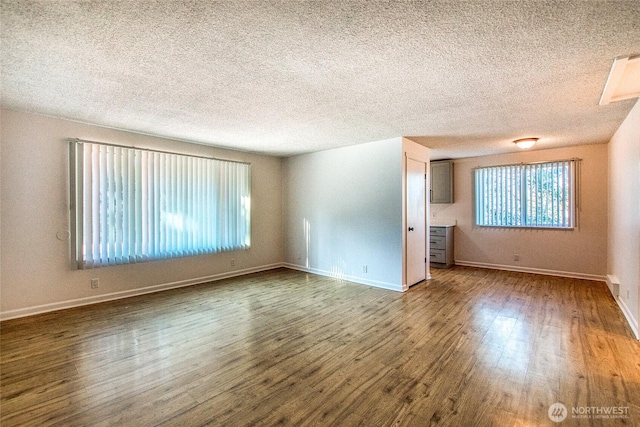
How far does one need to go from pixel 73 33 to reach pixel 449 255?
6.67 meters

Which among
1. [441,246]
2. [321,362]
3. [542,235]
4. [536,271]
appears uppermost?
[542,235]

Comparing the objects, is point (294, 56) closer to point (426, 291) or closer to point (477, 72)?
point (477, 72)

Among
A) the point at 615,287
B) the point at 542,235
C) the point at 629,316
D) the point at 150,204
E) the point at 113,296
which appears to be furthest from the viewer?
the point at 542,235

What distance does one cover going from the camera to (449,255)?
6.38 meters

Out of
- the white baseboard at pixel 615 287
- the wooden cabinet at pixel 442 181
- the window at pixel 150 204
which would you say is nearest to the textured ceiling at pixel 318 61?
the window at pixel 150 204

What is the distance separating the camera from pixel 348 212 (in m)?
5.33

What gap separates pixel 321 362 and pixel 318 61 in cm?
246

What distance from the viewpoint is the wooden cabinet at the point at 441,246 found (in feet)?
20.6

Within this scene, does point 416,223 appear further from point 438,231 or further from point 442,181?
point 442,181

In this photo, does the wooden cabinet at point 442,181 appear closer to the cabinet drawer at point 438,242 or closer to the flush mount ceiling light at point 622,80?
the cabinet drawer at point 438,242

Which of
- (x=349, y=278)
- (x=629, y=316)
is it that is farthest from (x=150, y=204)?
(x=629, y=316)

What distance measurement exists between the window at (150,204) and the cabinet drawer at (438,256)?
4.05 m

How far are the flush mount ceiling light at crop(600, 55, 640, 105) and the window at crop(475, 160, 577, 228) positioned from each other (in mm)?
2890

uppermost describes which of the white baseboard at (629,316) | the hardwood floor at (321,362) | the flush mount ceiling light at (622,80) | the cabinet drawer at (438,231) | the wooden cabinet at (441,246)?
the flush mount ceiling light at (622,80)
